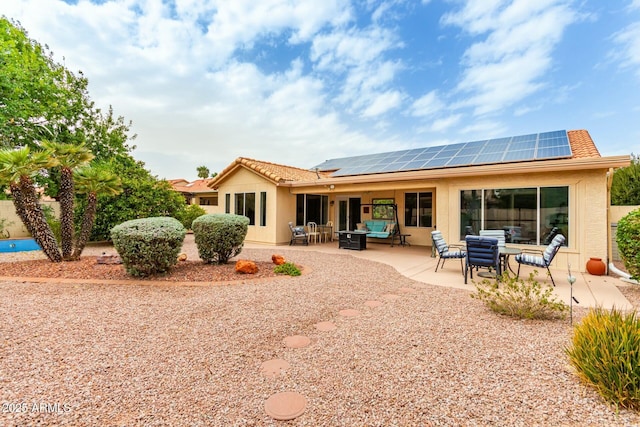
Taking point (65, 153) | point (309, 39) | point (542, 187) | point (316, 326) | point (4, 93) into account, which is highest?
point (309, 39)

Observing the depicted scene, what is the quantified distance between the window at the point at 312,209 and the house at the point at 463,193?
0.05m

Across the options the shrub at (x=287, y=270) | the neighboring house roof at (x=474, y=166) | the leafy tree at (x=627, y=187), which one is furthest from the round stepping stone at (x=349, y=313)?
the leafy tree at (x=627, y=187)

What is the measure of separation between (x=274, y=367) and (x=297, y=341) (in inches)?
25.0

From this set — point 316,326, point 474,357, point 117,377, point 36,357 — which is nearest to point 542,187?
point 474,357

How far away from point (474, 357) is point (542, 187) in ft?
22.7

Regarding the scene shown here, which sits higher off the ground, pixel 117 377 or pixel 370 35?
pixel 370 35

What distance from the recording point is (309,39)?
41.4 feet

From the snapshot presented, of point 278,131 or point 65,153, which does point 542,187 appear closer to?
point 65,153

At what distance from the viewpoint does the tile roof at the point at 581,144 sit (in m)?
8.77

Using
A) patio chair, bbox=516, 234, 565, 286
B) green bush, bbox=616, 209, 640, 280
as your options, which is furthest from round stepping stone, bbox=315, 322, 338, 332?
green bush, bbox=616, 209, 640, 280

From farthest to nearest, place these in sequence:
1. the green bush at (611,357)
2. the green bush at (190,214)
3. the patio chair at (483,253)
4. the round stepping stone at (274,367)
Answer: the green bush at (190,214) < the patio chair at (483,253) < the round stepping stone at (274,367) < the green bush at (611,357)

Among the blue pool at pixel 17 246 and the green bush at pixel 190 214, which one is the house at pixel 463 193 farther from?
the blue pool at pixel 17 246

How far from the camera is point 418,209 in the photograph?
535 inches

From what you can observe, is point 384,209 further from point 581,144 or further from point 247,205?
point 581,144
